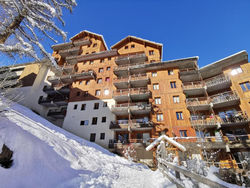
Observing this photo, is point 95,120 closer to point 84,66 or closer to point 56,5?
point 84,66

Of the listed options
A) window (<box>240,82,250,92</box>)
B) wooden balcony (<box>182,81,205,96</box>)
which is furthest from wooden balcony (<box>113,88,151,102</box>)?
window (<box>240,82,250,92</box>)

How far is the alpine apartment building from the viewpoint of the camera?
16.6 metres

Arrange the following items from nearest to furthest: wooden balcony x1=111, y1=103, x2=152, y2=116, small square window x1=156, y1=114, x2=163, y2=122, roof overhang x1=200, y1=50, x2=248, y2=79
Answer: roof overhang x1=200, y1=50, x2=248, y2=79, small square window x1=156, y1=114, x2=163, y2=122, wooden balcony x1=111, y1=103, x2=152, y2=116


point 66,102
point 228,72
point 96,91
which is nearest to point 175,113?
point 228,72

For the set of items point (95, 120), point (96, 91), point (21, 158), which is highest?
point (96, 91)

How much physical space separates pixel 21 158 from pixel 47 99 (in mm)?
27603

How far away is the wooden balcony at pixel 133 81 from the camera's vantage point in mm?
22888

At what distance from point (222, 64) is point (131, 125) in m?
17.9

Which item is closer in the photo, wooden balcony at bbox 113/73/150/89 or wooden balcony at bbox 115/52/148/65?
wooden balcony at bbox 113/73/150/89

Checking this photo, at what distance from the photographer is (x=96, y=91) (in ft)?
84.8

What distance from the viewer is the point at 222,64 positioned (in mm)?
18922

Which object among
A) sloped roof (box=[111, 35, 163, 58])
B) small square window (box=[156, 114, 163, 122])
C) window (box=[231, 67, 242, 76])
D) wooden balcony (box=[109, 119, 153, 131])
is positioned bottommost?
wooden balcony (box=[109, 119, 153, 131])

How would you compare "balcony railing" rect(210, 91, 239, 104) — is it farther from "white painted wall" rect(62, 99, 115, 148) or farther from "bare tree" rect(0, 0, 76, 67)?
"bare tree" rect(0, 0, 76, 67)

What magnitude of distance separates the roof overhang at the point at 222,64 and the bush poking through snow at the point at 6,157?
971 inches
